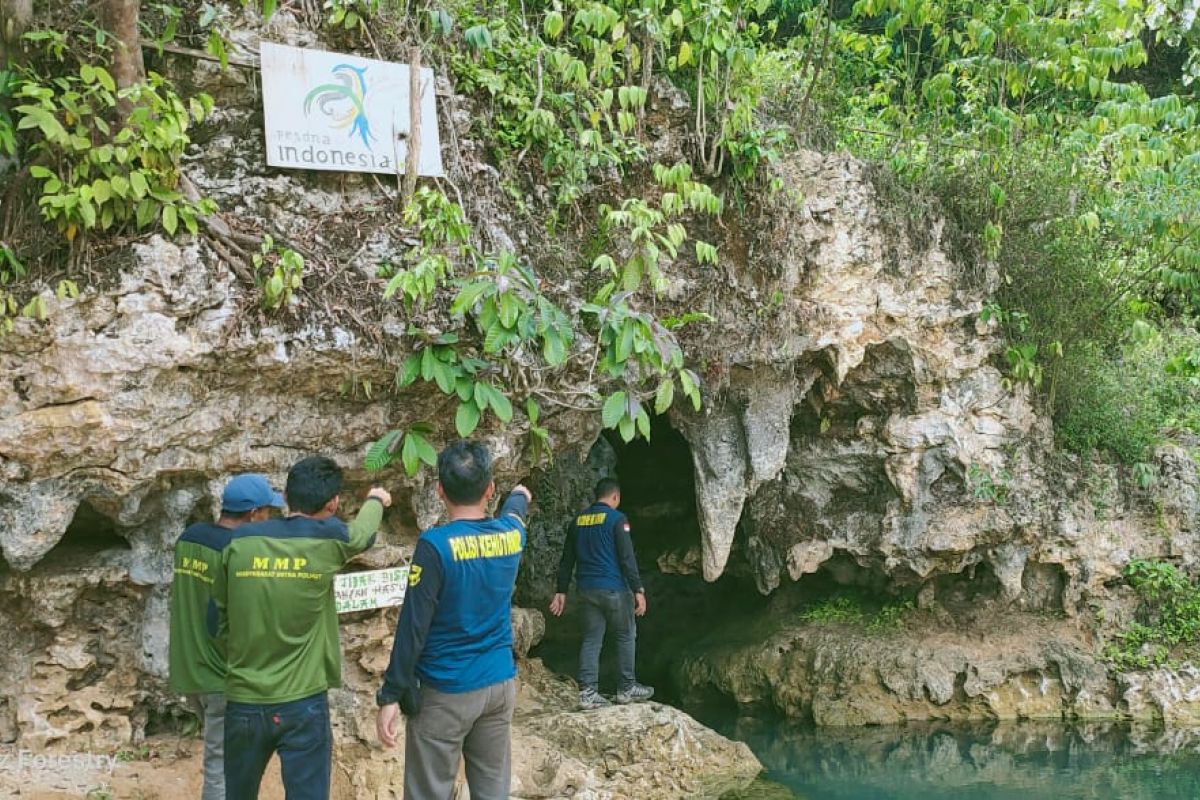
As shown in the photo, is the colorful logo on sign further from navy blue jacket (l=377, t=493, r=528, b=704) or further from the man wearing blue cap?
navy blue jacket (l=377, t=493, r=528, b=704)

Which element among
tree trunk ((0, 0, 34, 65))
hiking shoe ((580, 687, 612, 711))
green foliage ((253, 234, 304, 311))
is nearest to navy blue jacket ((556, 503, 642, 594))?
hiking shoe ((580, 687, 612, 711))

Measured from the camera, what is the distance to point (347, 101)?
556 centimetres

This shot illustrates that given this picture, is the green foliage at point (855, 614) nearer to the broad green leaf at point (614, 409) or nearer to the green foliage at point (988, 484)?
the green foliage at point (988, 484)

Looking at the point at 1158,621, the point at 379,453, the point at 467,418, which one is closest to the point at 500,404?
the point at 467,418

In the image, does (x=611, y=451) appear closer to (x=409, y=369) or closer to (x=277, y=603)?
(x=409, y=369)

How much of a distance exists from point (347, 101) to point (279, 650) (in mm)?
3161

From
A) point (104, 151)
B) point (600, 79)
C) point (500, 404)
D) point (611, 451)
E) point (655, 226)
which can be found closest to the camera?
point (104, 151)

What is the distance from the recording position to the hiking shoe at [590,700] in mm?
7211

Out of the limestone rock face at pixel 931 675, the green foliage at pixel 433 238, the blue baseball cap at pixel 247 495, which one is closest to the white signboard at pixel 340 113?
the green foliage at pixel 433 238

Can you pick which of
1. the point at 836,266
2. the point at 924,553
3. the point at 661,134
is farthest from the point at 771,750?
the point at 661,134

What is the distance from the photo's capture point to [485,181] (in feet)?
20.0

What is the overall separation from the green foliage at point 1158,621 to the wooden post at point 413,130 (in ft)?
23.5

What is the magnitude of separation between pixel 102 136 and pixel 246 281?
0.97 meters

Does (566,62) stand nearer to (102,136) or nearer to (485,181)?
(485,181)
